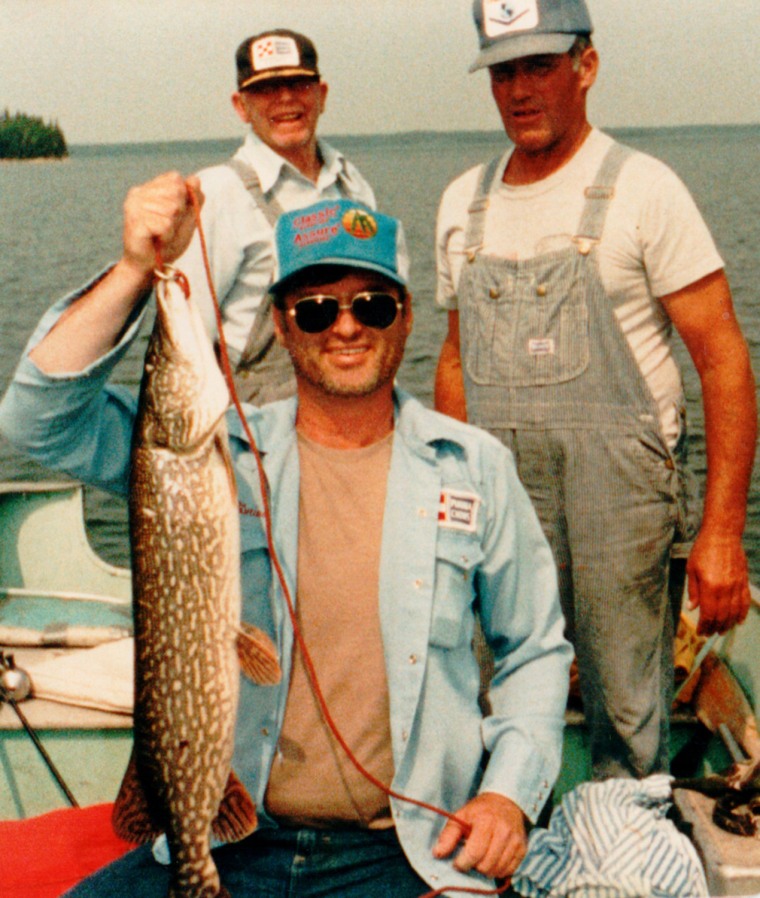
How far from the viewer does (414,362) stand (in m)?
15.9

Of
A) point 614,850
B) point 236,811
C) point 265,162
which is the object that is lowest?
point 614,850

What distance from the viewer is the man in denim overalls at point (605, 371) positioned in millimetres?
3279

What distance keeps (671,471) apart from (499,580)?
3.49ft

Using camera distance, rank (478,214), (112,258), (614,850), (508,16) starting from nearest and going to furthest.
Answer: (614,850), (508,16), (478,214), (112,258)

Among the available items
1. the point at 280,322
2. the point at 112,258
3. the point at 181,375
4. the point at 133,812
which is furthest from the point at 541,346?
the point at 112,258

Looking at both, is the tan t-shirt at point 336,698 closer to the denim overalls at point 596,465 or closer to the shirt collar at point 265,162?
the denim overalls at point 596,465

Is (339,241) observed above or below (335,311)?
above

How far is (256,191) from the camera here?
160 inches

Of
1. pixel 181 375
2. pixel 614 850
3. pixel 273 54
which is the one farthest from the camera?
pixel 273 54

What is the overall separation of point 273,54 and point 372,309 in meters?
2.24

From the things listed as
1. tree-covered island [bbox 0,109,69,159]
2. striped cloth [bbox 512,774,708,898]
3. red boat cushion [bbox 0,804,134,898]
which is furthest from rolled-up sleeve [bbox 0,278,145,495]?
tree-covered island [bbox 0,109,69,159]

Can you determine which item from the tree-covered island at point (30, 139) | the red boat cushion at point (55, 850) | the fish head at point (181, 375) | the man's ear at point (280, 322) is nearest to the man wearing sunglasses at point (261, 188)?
the man's ear at point (280, 322)

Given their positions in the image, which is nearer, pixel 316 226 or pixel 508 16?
pixel 316 226

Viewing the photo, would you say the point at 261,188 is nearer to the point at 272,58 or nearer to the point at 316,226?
the point at 272,58
